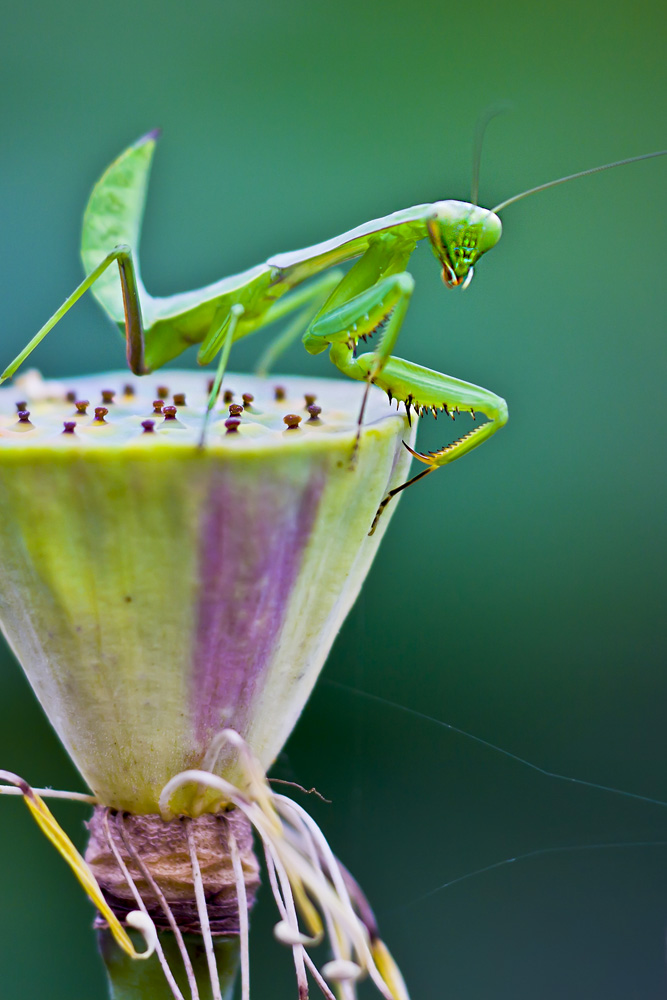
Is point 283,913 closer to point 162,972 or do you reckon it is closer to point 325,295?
point 162,972

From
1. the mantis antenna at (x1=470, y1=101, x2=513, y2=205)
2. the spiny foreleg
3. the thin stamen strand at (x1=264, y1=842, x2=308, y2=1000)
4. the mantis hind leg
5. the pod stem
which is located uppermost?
the mantis antenna at (x1=470, y1=101, x2=513, y2=205)

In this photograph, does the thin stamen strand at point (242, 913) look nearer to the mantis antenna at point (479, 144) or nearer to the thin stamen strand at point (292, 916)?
the thin stamen strand at point (292, 916)

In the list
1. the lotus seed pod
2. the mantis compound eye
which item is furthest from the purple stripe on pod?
the mantis compound eye

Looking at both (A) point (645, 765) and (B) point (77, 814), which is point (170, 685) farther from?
(A) point (645, 765)

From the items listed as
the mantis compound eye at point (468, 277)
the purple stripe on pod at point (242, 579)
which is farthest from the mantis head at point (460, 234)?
the purple stripe on pod at point (242, 579)

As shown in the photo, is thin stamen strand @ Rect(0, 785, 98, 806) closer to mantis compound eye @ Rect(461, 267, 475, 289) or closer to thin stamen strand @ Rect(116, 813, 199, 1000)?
thin stamen strand @ Rect(116, 813, 199, 1000)

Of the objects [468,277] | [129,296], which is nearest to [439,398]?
[468,277]
